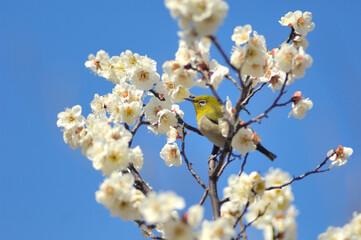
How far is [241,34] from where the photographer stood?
288 centimetres

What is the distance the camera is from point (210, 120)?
421cm

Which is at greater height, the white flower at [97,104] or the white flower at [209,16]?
the white flower at [97,104]

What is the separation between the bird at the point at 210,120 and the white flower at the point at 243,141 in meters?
0.99

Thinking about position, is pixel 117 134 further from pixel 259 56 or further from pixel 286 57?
pixel 286 57

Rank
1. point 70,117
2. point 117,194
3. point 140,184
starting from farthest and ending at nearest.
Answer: point 140,184 < point 70,117 < point 117,194

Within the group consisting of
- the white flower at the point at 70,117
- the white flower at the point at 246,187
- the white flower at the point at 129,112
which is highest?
the white flower at the point at 129,112

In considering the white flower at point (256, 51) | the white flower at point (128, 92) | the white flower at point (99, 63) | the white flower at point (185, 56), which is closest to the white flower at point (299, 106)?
the white flower at point (256, 51)

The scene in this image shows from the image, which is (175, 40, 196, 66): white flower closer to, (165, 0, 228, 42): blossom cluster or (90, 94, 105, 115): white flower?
(165, 0, 228, 42): blossom cluster

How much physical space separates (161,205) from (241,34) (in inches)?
57.8

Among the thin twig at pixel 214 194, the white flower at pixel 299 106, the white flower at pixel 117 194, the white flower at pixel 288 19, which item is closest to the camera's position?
the white flower at pixel 117 194

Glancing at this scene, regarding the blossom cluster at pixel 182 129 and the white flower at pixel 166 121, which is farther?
the white flower at pixel 166 121

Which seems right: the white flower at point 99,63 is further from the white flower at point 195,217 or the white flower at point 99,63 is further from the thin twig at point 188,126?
the white flower at point 195,217

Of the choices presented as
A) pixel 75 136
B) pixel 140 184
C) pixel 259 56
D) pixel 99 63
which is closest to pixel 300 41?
pixel 259 56

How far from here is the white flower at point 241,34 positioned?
2.86 metres
